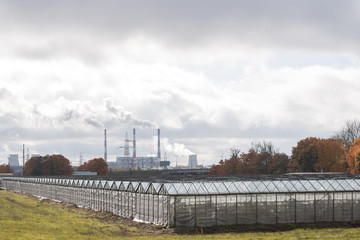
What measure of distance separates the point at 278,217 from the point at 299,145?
297ft

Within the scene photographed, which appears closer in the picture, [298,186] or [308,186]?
[298,186]

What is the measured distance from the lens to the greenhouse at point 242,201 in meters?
53.9

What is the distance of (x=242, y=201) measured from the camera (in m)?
55.8

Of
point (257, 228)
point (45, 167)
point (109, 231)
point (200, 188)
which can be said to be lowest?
point (109, 231)

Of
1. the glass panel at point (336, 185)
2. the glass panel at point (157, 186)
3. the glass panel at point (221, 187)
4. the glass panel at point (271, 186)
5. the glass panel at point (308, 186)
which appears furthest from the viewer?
the glass panel at point (336, 185)

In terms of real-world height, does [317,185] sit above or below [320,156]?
below

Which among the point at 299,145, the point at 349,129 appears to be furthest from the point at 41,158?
the point at 349,129

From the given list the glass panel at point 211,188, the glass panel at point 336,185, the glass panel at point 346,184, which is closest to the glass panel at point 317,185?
the glass panel at point 336,185

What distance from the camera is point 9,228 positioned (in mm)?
49406

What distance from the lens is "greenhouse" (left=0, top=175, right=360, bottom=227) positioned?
2121 inches

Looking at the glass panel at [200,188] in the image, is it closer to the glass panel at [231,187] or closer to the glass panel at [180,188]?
the glass panel at [180,188]

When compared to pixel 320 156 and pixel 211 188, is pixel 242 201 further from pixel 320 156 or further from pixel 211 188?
pixel 320 156

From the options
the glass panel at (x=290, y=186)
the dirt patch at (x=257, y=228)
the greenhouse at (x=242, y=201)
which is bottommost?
the dirt patch at (x=257, y=228)

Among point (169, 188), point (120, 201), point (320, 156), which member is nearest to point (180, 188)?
point (169, 188)
